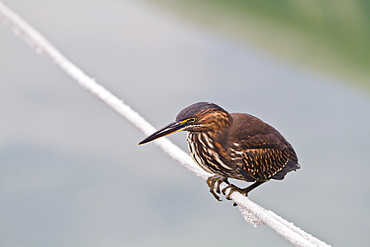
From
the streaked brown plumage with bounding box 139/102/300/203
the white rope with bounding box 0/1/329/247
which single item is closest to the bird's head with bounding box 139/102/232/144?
the streaked brown plumage with bounding box 139/102/300/203

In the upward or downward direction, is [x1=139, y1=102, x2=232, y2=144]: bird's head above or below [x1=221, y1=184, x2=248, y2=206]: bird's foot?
above

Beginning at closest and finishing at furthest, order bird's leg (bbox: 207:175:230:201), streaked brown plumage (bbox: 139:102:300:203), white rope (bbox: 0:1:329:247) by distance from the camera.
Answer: white rope (bbox: 0:1:329:247)
streaked brown plumage (bbox: 139:102:300:203)
bird's leg (bbox: 207:175:230:201)

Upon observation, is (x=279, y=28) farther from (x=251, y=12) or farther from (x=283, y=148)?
(x=283, y=148)

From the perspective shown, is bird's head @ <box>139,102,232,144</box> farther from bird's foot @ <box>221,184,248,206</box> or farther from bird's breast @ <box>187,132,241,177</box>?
bird's foot @ <box>221,184,248,206</box>

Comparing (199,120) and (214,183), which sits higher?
(199,120)

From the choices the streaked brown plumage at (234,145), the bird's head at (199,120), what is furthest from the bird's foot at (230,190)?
the bird's head at (199,120)

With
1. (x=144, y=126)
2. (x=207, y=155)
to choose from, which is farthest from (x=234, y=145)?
(x=144, y=126)

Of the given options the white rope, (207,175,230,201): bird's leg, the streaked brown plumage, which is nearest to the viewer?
the white rope

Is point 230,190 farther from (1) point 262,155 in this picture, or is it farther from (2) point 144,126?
(2) point 144,126
